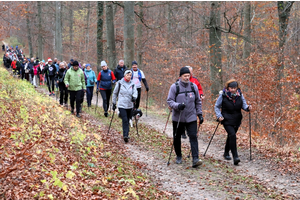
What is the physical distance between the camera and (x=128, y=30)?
50.8 ft

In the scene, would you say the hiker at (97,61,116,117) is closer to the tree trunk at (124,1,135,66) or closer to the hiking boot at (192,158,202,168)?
the tree trunk at (124,1,135,66)

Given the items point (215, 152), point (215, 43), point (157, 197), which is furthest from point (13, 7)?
point (157, 197)

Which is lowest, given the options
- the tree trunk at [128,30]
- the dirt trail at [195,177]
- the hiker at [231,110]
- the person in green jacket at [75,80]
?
the dirt trail at [195,177]

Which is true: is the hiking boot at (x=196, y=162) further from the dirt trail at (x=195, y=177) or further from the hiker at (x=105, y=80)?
the hiker at (x=105, y=80)

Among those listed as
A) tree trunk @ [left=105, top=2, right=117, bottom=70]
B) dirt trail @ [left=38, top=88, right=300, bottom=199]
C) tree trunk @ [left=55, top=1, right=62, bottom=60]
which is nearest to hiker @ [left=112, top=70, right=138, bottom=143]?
dirt trail @ [left=38, top=88, right=300, bottom=199]

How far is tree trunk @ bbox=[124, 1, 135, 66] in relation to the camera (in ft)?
50.6

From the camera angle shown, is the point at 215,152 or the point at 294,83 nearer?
the point at 215,152

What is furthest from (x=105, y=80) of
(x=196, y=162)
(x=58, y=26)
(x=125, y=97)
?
(x=58, y=26)

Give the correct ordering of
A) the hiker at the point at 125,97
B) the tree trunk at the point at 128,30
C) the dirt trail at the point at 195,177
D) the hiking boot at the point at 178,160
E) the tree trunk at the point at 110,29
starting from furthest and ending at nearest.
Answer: the tree trunk at the point at 110,29 < the tree trunk at the point at 128,30 < the hiker at the point at 125,97 < the hiking boot at the point at 178,160 < the dirt trail at the point at 195,177

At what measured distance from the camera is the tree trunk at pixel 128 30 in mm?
15430

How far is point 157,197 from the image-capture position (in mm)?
5383

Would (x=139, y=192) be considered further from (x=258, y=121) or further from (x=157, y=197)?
(x=258, y=121)

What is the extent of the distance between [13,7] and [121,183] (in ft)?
40.9

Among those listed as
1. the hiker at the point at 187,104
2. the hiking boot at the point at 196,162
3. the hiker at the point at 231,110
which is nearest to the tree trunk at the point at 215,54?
the hiker at the point at 231,110
